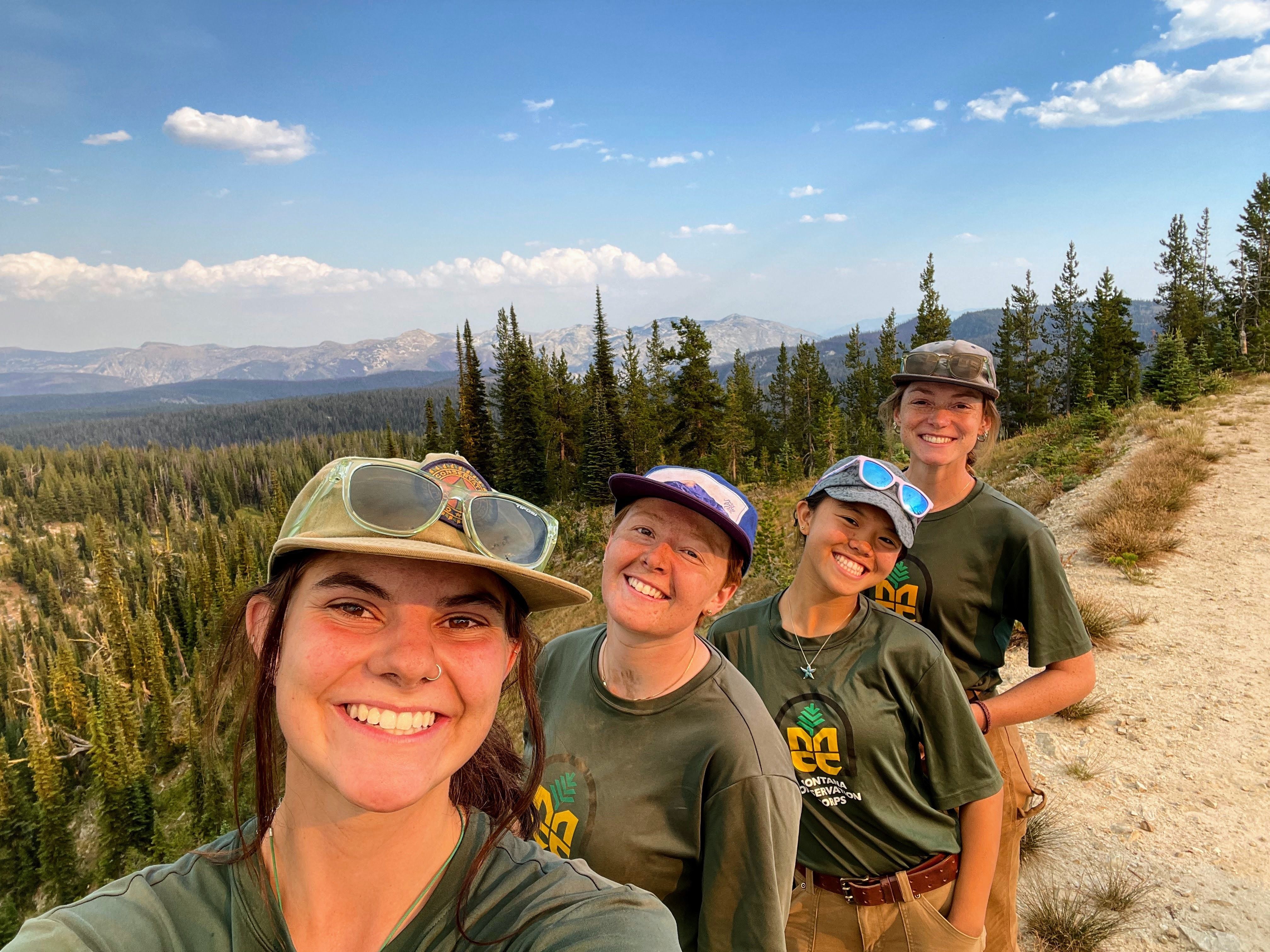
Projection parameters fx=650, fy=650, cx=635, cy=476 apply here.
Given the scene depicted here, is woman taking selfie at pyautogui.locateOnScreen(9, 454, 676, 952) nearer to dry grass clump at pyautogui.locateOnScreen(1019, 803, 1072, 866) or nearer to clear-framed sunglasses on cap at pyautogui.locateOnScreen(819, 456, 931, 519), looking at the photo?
clear-framed sunglasses on cap at pyautogui.locateOnScreen(819, 456, 931, 519)

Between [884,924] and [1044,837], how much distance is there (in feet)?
11.6

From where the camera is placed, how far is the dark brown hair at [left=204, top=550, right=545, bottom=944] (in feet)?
4.97

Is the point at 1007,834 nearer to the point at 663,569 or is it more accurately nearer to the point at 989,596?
the point at 989,596

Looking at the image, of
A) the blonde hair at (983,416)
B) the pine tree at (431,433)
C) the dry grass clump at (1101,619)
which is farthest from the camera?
the pine tree at (431,433)

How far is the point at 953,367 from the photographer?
10.4 ft

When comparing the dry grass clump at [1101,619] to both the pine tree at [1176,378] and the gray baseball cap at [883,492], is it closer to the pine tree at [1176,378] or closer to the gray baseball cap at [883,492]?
the gray baseball cap at [883,492]

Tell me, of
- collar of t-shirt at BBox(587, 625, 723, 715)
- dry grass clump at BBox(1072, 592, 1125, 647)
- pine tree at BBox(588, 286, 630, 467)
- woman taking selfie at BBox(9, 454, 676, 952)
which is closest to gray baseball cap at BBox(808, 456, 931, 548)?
collar of t-shirt at BBox(587, 625, 723, 715)

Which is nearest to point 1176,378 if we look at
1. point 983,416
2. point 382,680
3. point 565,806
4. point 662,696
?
point 983,416

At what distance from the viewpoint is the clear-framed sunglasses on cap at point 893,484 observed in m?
2.64

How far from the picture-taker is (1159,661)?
7.45 metres

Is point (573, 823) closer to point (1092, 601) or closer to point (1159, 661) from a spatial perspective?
point (1159, 661)

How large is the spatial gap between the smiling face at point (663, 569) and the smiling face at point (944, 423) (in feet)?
4.43

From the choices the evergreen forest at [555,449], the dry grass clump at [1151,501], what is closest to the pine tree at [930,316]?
the evergreen forest at [555,449]

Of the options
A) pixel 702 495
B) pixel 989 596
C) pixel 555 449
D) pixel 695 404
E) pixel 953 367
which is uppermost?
pixel 953 367
